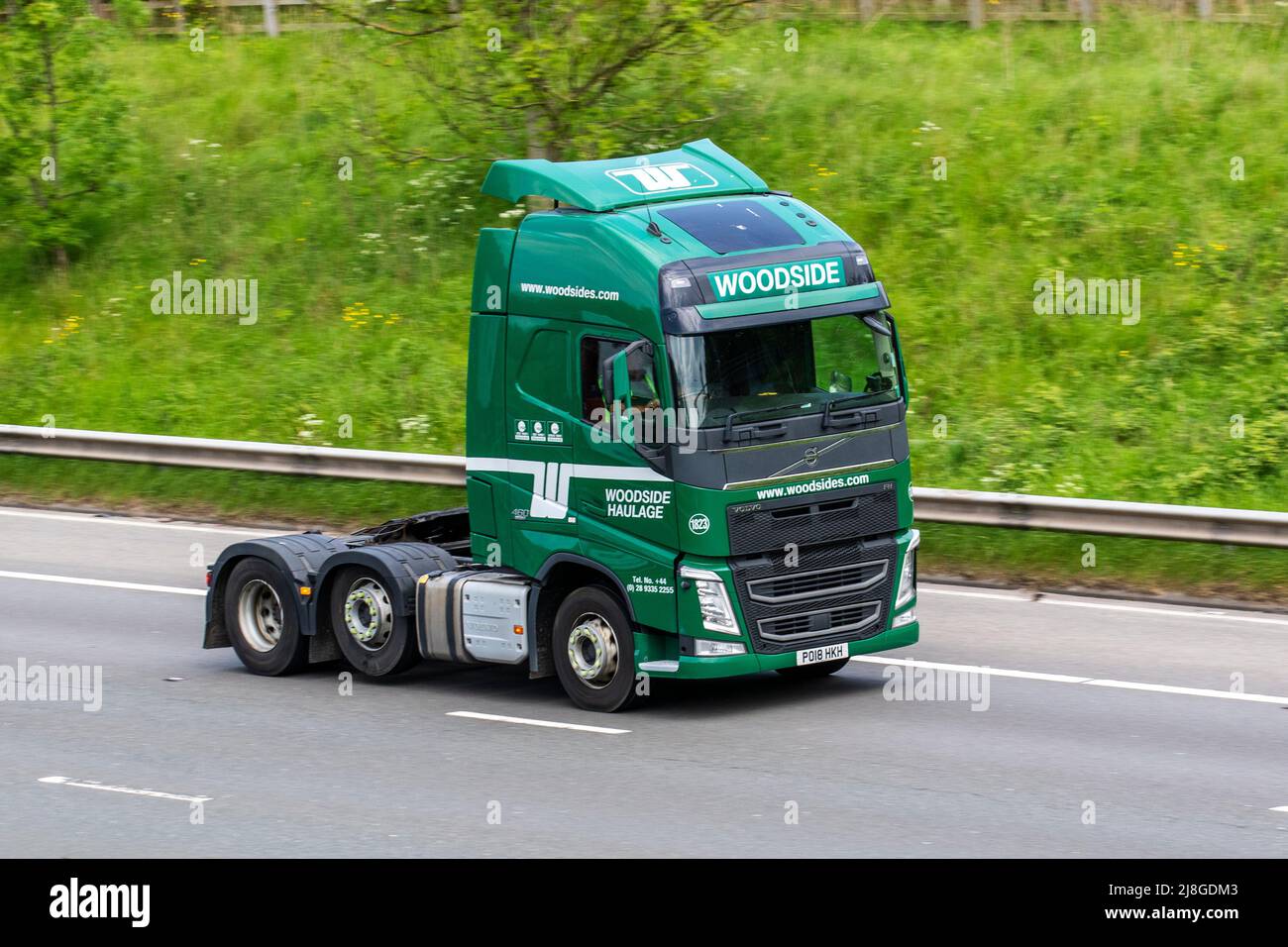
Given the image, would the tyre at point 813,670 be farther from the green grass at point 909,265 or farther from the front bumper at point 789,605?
the green grass at point 909,265

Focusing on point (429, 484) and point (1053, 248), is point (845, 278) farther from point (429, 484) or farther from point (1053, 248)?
point (1053, 248)

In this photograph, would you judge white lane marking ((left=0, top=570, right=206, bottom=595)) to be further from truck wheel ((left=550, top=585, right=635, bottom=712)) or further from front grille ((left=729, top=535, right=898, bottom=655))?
front grille ((left=729, top=535, right=898, bottom=655))

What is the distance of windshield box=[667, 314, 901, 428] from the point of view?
1162cm

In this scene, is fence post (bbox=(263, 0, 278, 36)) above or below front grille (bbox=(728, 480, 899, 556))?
above

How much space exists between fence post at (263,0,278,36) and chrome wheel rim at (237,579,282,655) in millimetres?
18887

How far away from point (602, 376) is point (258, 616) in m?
3.63

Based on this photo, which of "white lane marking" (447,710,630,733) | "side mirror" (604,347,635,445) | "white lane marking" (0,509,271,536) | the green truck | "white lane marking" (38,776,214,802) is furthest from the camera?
"white lane marking" (0,509,271,536)

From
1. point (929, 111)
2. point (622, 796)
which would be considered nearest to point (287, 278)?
point (929, 111)

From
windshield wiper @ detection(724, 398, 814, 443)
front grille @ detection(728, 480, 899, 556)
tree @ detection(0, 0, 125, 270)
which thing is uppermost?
tree @ detection(0, 0, 125, 270)

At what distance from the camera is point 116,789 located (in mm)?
10781

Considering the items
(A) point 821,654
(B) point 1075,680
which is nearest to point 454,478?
(A) point 821,654

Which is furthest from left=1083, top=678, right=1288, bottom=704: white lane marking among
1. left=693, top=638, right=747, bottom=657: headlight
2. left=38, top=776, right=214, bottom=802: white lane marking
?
left=38, top=776, right=214, bottom=802: white lane marking

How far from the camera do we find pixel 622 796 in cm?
1023

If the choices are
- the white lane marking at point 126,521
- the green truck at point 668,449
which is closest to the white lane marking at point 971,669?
the green truck at point 668,449
